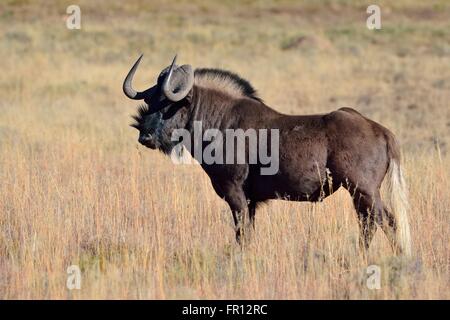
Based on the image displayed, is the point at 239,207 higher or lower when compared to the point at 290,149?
lower

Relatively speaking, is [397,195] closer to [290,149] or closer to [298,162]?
[298,162]

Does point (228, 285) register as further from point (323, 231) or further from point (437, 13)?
point (437, 13)

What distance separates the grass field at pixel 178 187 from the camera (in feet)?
22.6

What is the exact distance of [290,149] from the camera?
25.8ft

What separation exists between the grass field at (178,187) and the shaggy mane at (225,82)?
1352mm

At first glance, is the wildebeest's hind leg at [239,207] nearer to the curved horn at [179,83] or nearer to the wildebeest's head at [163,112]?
the wildebeest's head at [163,112]

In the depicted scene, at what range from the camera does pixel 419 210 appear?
349 inches

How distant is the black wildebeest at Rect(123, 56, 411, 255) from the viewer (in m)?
7.68

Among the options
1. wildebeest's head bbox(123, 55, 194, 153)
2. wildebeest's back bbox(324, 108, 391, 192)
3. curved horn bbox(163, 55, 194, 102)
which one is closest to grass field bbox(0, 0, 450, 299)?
wildebeest's back bbox(324, 108, 391, 192)

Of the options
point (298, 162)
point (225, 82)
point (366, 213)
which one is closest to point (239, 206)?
point (298, 162)

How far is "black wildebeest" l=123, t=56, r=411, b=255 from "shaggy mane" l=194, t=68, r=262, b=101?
10mm

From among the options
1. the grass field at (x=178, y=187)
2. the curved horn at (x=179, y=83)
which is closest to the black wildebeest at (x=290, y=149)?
the curved horn at (x=179, y=83)

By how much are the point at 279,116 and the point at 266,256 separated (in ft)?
4.93

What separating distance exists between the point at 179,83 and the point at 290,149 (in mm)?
1356
